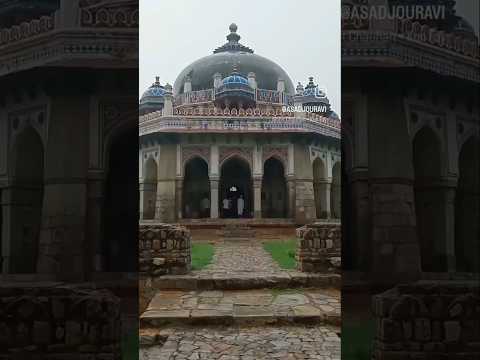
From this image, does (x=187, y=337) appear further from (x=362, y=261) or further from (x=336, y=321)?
(x=362, y=261)

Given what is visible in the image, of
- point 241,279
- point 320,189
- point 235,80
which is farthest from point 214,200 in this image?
point 241,279

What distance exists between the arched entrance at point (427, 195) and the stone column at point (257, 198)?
586 inches

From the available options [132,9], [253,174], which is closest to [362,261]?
[132,9]

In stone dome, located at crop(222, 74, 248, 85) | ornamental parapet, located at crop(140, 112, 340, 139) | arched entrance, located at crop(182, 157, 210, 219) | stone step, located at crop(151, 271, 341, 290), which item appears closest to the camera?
stone step, located at crop(151, 271, 341, 290)

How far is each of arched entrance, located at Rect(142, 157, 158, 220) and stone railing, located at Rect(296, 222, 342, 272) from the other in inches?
388

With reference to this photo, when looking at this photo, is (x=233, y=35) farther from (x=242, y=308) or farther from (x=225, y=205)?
(x=242, y=308)

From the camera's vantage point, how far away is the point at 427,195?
3.13 metres

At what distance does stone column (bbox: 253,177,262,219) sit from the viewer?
59.3ft

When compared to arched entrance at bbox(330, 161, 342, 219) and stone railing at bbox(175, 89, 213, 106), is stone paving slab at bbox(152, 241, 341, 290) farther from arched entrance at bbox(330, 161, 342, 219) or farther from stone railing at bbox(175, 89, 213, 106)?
stone railing at bbox(175, 89, 213, 106)

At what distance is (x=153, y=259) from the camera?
8.13 m

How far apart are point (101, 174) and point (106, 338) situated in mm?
983

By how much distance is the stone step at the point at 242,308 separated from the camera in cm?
584

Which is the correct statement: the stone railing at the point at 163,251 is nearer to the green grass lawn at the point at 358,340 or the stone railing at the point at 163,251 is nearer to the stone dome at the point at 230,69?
the green grass lawn at the point at 358,340

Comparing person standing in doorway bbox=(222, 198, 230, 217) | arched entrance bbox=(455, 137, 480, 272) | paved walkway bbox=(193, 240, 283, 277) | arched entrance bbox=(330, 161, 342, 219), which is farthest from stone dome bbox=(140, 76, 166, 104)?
arched entrance bbox=(455, 137, 480, 272)
